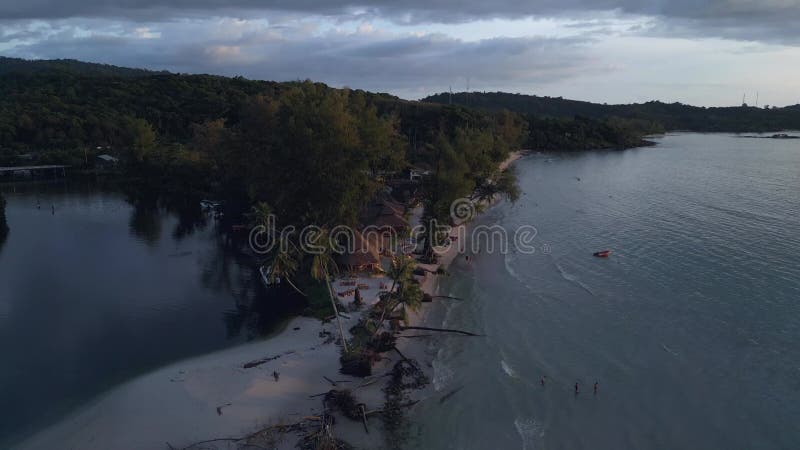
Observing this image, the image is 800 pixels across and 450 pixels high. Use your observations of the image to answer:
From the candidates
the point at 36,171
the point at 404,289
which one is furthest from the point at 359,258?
the point at 36,171

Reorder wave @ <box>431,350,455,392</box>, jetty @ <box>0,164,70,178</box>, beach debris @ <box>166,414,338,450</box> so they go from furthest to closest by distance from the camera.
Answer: jetty @ <box>0,164,70,178</box> < wave @ <box>431,350,455,392</box> < beach debris @ <box>166,414,338,450</box>

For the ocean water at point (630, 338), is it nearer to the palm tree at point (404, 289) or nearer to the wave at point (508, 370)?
the wave at point (508, 370)

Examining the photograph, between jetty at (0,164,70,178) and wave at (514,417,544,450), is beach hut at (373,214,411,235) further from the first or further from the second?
jetty at (0,164,70,178)

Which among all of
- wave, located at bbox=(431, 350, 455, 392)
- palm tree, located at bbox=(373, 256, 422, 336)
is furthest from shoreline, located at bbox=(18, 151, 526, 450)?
palm tree, located at bbox=(373, 256, 422, 336)

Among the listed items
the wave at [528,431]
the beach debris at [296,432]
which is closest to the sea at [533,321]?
the wave at [528,431]

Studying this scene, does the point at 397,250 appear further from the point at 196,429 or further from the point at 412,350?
the point at 196,429

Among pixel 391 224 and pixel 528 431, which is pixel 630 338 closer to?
pixel 528 431
